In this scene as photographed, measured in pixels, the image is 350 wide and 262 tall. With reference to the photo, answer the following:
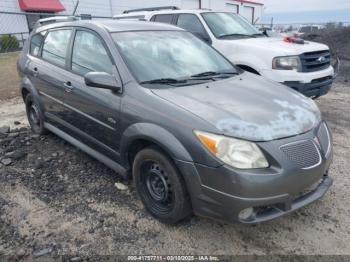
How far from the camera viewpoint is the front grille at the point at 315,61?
5.78 m

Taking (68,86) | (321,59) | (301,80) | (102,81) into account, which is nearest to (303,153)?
(102,81)

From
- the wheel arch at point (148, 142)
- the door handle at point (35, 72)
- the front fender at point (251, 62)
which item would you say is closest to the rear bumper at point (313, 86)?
the front fender at point (251, 62)

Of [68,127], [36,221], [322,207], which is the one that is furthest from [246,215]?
[68,127]

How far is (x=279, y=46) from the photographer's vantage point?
595 centimetres

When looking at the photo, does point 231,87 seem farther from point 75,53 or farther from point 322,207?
point 75,53

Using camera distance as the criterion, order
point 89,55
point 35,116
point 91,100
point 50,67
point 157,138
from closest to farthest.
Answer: point 157,138
point 91,100
point 89,55
point 50,67
point 35,116

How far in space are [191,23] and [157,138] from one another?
195 inches

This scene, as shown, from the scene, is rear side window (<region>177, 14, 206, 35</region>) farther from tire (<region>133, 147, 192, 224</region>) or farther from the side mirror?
tire (<region>133, 147, 192, 224</region>)

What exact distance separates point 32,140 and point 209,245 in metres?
3.42

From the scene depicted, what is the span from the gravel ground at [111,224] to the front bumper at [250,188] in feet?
1.25

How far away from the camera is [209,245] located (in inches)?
116

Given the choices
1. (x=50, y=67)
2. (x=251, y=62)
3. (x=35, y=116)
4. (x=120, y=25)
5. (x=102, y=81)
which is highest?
(x=120, y=25)

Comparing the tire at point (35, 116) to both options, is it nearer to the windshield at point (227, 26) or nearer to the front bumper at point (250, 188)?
the front bumper at point (250, 188)

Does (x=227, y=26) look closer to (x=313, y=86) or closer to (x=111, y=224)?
(x=313, y=86)
